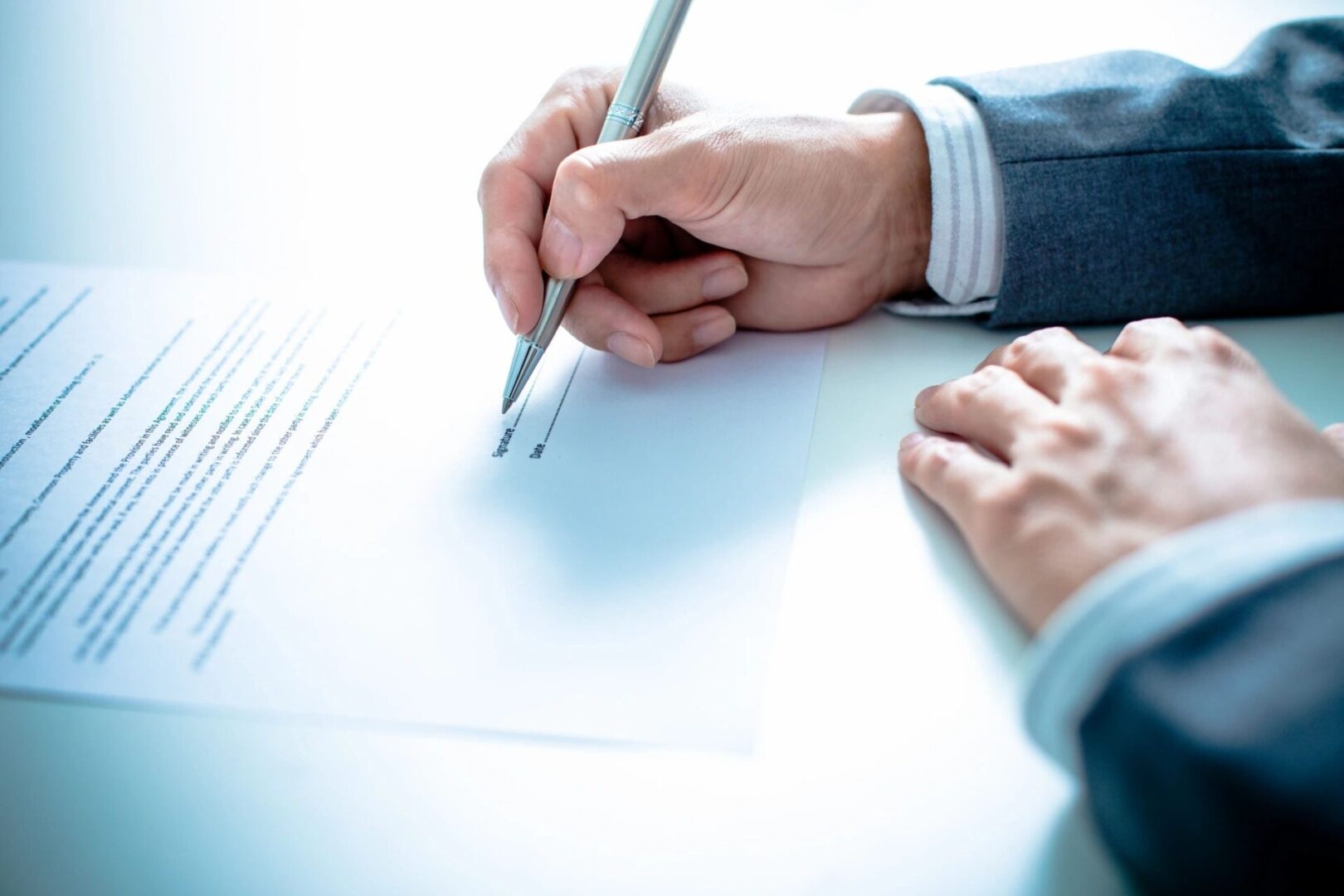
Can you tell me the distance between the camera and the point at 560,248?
665 millimetres

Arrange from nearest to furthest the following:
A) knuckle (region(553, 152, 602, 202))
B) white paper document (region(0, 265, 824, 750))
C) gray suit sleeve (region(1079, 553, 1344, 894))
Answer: gray suit sleeve (region(1079, 553, 1344, 894)), white paper document (region(0, 265, 824, 750)), knuckle (region(553, 152, 602, 202))

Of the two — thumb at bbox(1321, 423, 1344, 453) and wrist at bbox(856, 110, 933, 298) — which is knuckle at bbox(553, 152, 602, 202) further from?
thumb at bbox(1321, 423, 1344, 453)

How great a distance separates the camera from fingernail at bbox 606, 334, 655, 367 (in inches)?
26.8

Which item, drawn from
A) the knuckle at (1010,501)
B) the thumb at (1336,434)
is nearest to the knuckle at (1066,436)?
the knuckle at (1010,501)

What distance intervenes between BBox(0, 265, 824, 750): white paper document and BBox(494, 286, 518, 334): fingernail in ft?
0.14

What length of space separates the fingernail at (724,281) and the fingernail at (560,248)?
0.09 m

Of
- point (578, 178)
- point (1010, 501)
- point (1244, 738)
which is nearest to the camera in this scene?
point (1244, 738)

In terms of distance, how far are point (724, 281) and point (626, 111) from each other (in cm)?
13

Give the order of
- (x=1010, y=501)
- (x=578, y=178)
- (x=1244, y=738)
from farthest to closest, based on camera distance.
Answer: (x=578, y=178)
(x=1010, y=501)
(x=1244, y=738)

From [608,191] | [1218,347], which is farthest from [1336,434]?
[608,191]

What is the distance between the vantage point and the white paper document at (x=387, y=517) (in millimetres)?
494

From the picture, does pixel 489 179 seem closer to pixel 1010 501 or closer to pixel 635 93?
pixel 635 93

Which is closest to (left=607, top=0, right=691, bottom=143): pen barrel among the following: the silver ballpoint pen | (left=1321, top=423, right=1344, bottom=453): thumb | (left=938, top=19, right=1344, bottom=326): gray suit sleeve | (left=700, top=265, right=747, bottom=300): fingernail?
the silver ballpoint pen

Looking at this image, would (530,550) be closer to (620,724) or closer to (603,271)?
(620,724)
